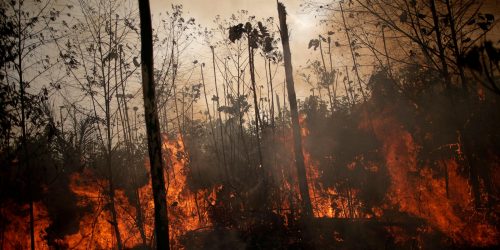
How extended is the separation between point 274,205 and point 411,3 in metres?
10.3

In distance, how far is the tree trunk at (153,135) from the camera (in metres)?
8.03

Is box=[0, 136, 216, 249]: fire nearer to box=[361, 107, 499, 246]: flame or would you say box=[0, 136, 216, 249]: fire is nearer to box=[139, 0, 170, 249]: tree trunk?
box=[139, 0, 170, 249]: tree trunk

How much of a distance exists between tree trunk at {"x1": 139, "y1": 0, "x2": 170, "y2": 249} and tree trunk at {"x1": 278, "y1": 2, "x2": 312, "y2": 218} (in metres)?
7.00

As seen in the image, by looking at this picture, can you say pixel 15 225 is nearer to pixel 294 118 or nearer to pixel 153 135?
pixel 153 135

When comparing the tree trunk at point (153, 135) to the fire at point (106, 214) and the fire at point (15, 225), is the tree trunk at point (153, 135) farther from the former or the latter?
the fire at point (15, 225)

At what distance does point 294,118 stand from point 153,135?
7358 millimetres

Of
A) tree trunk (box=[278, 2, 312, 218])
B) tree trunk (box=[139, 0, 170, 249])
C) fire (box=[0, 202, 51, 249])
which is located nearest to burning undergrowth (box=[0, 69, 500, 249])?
fire (box=[0, 202, 51, 249])

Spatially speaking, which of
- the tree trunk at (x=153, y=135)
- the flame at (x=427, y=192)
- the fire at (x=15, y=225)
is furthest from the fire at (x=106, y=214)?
the flame at (x=427, y=192)

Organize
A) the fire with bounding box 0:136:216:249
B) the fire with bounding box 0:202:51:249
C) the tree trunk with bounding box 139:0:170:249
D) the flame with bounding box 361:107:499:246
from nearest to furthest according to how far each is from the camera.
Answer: the tree trunk with bounding box 139:0:170:249
the flame with bounding box 361:107:499:246
the fire with bounding box 0:202:51:249
the fire with bounding box 0:136:216:249

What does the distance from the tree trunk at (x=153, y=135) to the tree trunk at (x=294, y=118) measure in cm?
700

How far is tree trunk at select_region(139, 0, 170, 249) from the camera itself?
8.03m

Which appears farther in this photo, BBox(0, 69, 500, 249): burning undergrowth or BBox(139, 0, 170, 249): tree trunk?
BBox(0, 69, 500, 249): burning undergrowth

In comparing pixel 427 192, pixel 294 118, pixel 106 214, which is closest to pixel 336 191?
pixel 427 192

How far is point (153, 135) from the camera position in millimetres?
8211
